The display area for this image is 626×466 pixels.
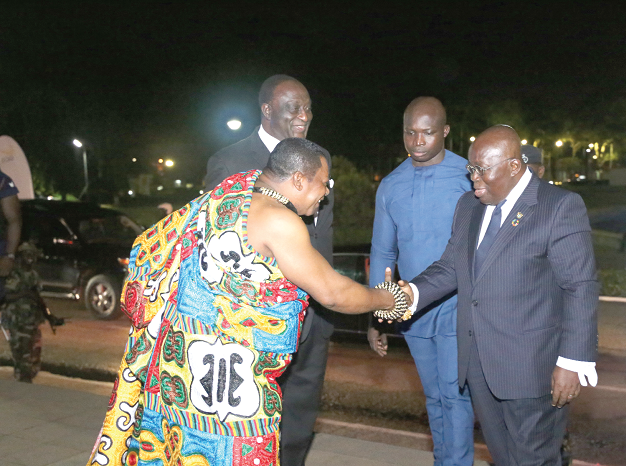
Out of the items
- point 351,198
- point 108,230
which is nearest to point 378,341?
point 108,230

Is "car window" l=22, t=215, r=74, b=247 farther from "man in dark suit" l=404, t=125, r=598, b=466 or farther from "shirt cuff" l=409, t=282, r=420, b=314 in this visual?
"man in dark suit" l=404, t=125, r=598, b=466

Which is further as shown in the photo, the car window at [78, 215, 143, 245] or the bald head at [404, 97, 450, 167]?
the car window at [78, 215, 143, 245]

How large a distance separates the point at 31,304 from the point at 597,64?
24.1m

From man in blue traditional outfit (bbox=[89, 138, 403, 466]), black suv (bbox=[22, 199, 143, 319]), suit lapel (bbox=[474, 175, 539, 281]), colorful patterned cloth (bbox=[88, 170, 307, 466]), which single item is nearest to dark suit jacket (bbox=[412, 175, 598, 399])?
suit lapel (bbox=[474, 175, 539, 281])

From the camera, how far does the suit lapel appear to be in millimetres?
3303

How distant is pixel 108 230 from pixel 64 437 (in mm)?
7497

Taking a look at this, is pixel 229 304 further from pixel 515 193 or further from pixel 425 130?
pixel 425 130

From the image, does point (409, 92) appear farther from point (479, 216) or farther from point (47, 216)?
point (479, 216)

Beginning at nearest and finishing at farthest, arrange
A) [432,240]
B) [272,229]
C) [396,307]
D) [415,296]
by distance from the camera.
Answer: [272,229]
[396,307]
[415,296]
[432,240]

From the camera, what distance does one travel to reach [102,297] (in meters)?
11.6

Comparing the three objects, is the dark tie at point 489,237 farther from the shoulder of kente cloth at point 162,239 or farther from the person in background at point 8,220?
the person in background at point 8,220

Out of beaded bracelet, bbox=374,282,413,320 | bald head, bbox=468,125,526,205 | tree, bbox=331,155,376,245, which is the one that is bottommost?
beaded bracelet, bbox=374,282,413,320

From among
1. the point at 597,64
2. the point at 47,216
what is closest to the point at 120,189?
the point at 597,64

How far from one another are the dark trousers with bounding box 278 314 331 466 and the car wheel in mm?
7809
